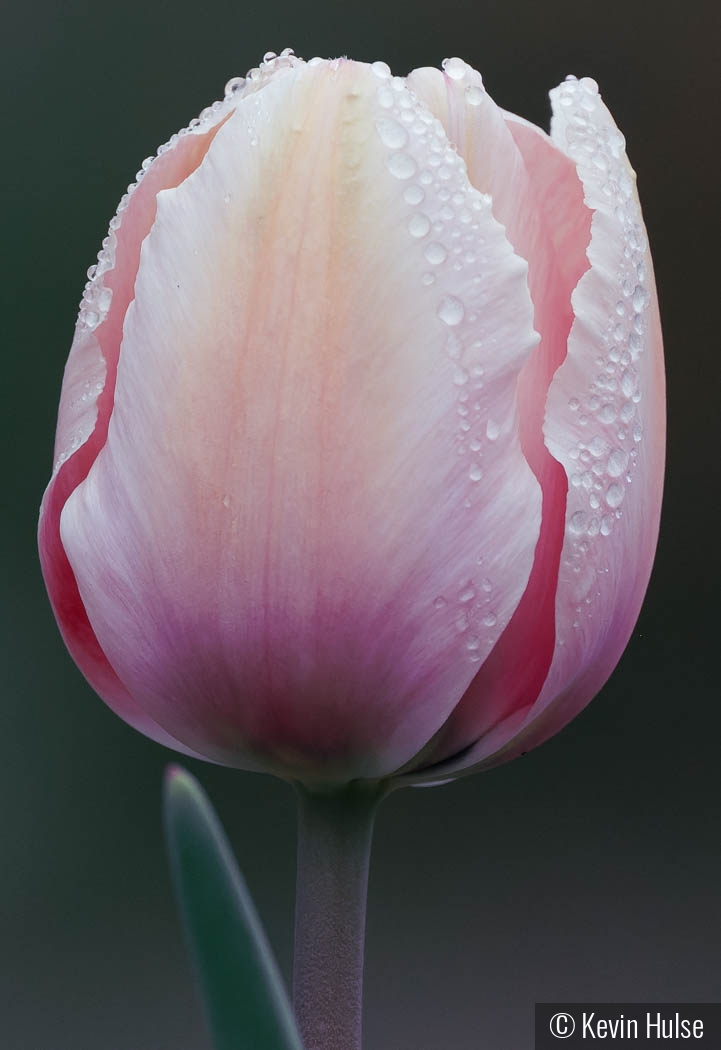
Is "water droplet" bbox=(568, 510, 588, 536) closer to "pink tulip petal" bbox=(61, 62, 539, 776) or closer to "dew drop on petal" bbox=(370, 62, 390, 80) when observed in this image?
"pink tulip petal" bbox=(61, 62, 539, 776)

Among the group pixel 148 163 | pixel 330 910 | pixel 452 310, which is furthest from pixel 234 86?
pixel 330 910

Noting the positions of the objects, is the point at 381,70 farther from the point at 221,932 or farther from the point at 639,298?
the point at 221,932

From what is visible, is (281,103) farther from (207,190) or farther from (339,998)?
(339,998)

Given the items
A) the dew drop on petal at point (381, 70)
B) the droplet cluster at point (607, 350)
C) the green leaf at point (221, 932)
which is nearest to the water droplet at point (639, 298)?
the droplet cluster at point (607, 350)

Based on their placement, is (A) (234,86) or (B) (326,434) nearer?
(B) (326,434)

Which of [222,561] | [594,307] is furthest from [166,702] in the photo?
[594,307]

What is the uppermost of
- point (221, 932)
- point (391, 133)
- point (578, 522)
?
point (391, 133)

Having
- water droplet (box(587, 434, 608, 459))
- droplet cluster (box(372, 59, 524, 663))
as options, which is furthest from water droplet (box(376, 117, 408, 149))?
water droplet (box(587, 434, 608, 459))
